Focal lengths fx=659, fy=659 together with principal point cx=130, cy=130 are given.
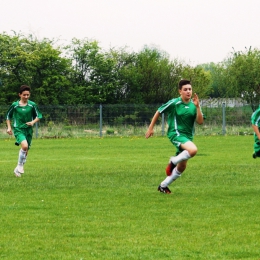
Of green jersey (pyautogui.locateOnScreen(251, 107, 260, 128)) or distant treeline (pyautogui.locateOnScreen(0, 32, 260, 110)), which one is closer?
green jersey (pyautogui.locateOnScreen(251, 107, 260, 128))

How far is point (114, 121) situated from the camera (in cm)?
3900

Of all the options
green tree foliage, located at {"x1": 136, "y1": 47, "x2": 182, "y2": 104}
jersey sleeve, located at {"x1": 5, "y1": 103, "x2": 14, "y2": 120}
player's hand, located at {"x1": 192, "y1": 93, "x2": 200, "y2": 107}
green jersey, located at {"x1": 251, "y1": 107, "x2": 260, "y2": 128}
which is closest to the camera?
player's hand, located at {"x1": 192, "y1": 93, "x2": 200, "y2": 107}

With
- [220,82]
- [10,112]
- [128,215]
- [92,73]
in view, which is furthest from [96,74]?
[128,215]

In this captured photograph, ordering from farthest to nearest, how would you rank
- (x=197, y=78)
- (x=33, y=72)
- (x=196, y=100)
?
(x=197, y=78), (x=33, y=72), (x=196, y=100)

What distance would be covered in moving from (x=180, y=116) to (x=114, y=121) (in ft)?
90.8

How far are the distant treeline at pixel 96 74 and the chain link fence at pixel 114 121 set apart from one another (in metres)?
8.65

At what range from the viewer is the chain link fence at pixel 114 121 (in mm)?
38500

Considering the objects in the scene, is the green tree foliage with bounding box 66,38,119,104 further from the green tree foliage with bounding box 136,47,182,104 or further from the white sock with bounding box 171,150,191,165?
the white sock with bounding box 171,150,191,165

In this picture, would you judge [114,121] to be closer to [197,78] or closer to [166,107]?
[197,78]

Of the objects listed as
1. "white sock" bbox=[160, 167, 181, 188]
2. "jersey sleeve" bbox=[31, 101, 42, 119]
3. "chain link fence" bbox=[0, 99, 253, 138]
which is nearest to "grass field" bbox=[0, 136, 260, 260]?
"white sock" bbox=[160, 167, 181, 188]

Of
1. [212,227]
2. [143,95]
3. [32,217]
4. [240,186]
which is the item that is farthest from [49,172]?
[143,95]

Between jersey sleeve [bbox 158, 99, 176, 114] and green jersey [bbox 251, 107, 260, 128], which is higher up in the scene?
jersey sleeve [bbox 158, 99, 176, 114]

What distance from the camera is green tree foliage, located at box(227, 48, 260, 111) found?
5125 centimetres

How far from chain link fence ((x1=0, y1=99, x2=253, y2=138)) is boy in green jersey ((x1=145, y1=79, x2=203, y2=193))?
2696 cm
